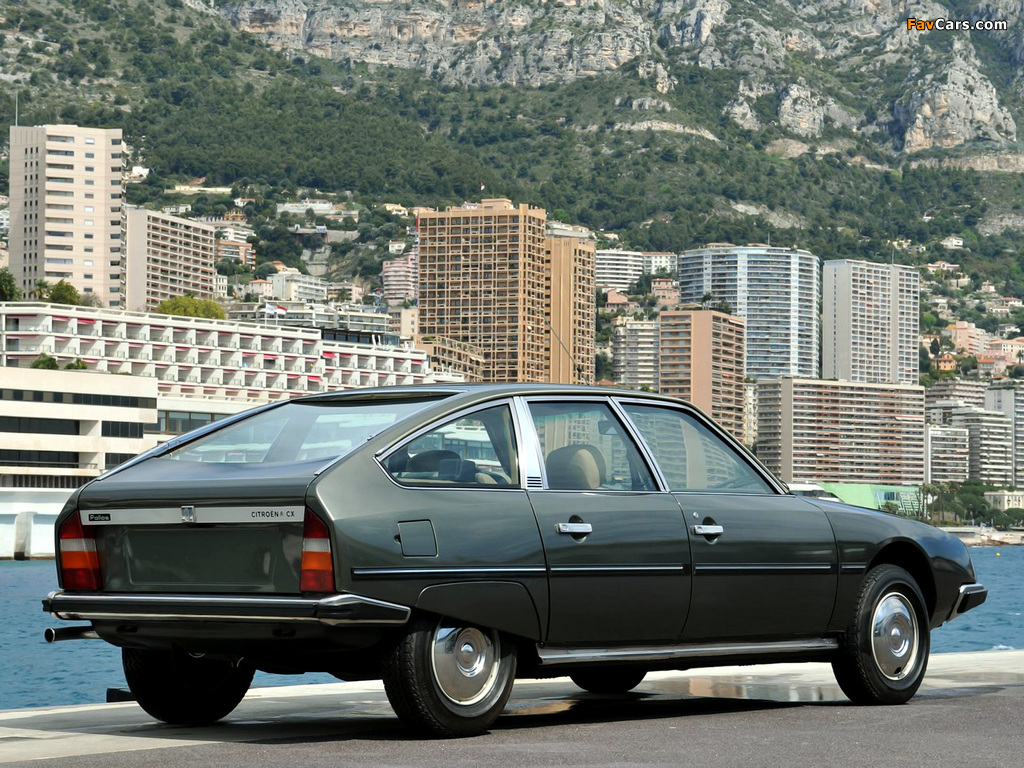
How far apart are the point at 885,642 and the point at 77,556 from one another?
409cm

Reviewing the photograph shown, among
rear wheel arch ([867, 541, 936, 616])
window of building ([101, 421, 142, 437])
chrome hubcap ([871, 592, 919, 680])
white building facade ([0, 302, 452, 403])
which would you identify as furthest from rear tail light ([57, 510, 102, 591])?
white building facade ([0, 302, 452, 403])

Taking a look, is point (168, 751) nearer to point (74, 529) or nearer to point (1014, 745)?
point (74, 529)

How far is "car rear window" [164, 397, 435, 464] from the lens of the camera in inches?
294

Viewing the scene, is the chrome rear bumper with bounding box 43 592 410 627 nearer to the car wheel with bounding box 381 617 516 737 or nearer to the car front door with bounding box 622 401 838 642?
the car wheel with bounding box 381 617 516 737

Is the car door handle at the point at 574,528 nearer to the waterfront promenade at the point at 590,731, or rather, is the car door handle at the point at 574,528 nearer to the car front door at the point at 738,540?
the car front door at the point at 738,540

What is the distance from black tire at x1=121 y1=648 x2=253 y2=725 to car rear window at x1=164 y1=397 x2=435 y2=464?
3.27ft

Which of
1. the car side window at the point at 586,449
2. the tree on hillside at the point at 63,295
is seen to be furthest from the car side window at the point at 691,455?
the tree on hillside at the point at 63,295

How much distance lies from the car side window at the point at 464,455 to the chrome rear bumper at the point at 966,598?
9.87 ft

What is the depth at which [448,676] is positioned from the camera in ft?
23.7

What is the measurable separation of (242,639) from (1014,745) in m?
3.20

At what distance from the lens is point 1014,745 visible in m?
7.17

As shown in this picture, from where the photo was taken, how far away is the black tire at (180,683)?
8031 millimetres

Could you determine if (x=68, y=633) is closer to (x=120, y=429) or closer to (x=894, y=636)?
(x=894, y=636)

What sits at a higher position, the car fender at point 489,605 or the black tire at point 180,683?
the car fender at point 489,605
